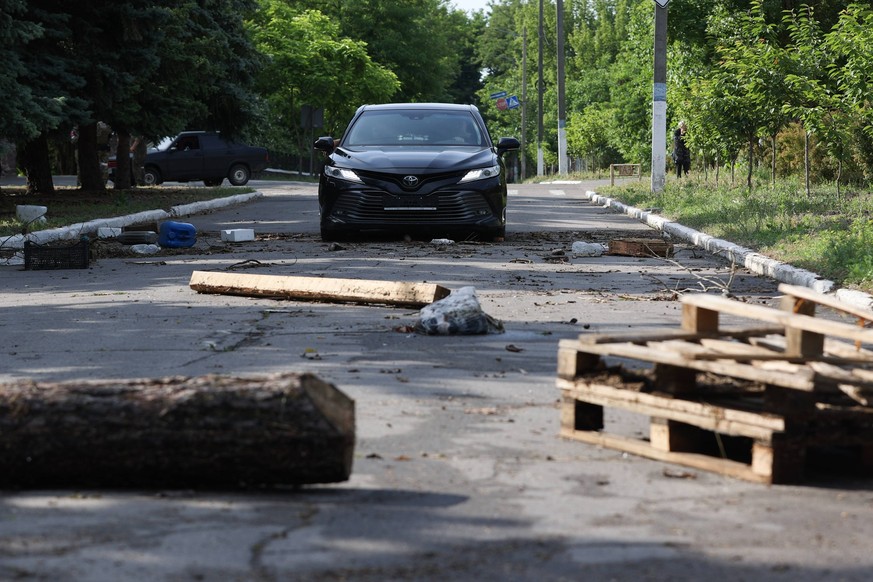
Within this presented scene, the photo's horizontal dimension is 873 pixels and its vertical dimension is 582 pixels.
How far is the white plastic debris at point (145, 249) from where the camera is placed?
15.5 m

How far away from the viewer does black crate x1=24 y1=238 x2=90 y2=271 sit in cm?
1374

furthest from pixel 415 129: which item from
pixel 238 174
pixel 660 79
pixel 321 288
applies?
pixel 238 174

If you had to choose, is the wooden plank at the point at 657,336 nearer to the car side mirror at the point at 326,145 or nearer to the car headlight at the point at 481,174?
the car headlight at the point at 481,174

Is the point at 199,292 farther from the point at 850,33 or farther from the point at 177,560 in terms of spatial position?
the point at 850,33

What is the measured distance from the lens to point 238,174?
43.1 metres

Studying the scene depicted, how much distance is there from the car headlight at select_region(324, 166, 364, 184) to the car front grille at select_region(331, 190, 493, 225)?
0.58 ft

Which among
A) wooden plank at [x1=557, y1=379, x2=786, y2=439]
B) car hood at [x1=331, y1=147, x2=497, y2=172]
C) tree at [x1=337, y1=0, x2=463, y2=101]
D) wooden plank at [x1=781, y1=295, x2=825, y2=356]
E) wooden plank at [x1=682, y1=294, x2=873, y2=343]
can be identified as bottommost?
wooden plank at [x1=557, y1=379, x2=786, y2=439]

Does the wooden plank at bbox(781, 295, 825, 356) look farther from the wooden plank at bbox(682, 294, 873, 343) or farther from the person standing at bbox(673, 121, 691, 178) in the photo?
the person standing at bbox(673, 121, 691, 178)

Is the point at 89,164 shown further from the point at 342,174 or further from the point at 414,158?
the point at 414,158

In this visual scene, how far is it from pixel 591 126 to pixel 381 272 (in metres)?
50.9

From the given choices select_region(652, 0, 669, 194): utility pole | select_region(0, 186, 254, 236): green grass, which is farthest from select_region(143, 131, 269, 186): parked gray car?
select_region(652, 0, 669, 194): utility pole

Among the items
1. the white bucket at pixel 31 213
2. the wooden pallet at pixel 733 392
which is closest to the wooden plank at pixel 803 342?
the wooden pallet at pixel 733 392

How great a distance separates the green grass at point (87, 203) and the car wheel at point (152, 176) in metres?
9.78

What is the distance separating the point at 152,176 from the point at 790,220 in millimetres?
29566
